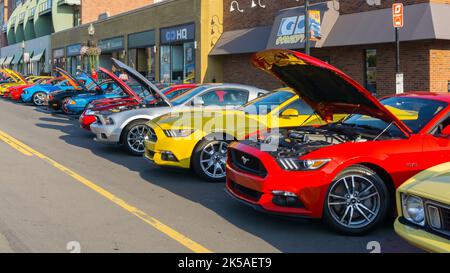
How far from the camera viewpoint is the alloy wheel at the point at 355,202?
5.55m

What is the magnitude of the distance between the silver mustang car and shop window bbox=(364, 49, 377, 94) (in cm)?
896

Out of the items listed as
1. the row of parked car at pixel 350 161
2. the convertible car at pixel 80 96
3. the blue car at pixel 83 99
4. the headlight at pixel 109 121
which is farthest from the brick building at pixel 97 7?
the row of parked car at pixel 350 161

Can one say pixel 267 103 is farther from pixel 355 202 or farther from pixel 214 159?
pixel 355 202

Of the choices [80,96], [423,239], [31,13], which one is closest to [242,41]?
[80,96]

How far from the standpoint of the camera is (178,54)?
3064 centimetres

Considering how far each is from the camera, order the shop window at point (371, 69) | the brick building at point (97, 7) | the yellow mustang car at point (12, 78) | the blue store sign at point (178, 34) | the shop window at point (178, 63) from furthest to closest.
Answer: the brick building at point (97, 7) < the shop window at point (178, 63) < the blue store sign at point (178, 34) < the yellow mustang car at point (12, 78) < the shop window at point (371, 69)

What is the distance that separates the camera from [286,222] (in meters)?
6.06

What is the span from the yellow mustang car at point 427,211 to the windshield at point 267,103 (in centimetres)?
438

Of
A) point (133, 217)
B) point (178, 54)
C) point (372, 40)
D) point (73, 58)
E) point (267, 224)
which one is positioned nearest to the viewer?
point (267, 224)

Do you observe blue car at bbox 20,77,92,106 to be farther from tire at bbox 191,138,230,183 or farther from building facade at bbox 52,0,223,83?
tire at bbox 191,138,230,183

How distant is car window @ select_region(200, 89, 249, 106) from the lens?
10.7 meters

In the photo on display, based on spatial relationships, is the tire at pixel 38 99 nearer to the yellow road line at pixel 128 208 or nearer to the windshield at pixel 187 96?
the yellow road line at pixel 128 208

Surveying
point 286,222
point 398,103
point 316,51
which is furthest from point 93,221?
point 316,51

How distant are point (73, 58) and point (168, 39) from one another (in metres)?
20.7
